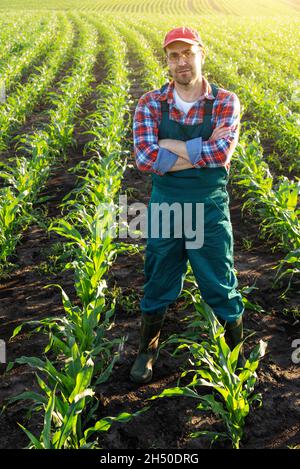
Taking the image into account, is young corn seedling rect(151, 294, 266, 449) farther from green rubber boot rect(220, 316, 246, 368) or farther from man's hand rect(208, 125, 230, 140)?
man's hand rect(208, 125, 230, 140)

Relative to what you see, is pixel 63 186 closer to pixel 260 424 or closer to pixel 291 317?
pixel 291 317

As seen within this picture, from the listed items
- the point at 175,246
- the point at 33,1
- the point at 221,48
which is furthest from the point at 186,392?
the point at 33,1

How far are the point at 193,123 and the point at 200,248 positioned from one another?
2.18ft

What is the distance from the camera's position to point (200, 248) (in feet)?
9.11

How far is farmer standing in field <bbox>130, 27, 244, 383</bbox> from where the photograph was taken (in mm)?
2549

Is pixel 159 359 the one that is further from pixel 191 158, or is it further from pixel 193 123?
pixel 193 123

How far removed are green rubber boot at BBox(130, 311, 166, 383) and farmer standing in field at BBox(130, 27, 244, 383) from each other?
221 millimetres

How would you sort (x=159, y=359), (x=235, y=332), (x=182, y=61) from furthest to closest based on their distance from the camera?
(x=159, y=359)
(x=235, y=332)
(x=182, y=61)

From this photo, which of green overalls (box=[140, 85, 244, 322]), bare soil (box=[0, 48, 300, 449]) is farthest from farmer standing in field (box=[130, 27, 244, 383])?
bare soil (box=[0, 48, 300, 449])

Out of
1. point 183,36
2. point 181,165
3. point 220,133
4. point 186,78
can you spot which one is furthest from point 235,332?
point 183,36

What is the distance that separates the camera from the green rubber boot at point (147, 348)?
306cm

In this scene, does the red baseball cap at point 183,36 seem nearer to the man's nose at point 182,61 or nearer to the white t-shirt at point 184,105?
the man's nose at point 182,61

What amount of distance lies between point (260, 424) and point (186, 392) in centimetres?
57

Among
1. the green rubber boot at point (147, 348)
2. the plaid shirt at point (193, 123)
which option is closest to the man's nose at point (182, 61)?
the plaid shirt at point (193, 123)
